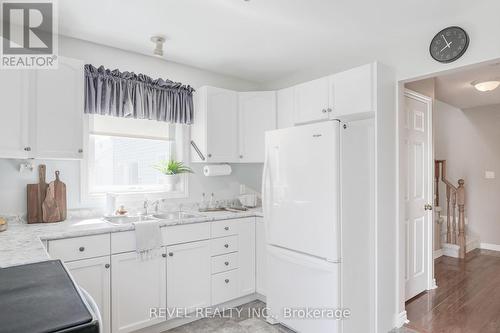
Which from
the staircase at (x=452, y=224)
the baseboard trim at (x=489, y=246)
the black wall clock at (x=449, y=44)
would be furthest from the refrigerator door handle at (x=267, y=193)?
the baseboard trim at (x=489, y=246)

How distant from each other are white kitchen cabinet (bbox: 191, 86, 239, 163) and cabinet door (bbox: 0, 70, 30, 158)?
1480 mm

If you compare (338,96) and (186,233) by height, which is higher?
(338,96)

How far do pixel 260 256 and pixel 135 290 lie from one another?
122 centimetres

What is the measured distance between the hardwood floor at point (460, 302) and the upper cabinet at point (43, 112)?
10.5 ft

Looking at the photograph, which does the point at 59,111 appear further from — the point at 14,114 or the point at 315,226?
the point at 315,226

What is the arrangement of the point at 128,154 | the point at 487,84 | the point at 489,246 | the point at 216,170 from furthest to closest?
1. the point at 489,246
2. the point at 487,84
3. the point at 216,170
4. the point at 128,154

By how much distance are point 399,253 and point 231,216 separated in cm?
150

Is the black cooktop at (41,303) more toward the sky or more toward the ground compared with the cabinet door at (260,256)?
more toward the sky

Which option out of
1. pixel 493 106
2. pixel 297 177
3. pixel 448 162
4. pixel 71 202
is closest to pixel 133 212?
pixel 71 202

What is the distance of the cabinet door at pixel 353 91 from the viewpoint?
2.46 metres

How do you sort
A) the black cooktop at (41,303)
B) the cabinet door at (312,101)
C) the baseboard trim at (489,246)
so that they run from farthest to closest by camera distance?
the baseboard trim at (489,246), the cabinet door at (312,101), the black cooktop at (41,303)

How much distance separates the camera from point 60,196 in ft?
8.24

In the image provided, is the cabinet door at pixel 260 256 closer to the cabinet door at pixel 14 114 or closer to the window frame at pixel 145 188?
the window frame at pixel 145 188

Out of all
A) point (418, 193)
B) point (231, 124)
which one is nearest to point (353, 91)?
point (231, 124)
